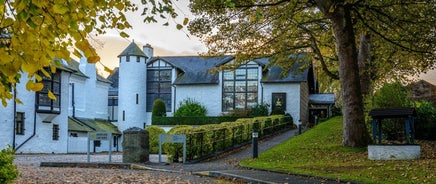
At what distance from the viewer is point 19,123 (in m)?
34.3

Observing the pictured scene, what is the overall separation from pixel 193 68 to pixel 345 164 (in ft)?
125

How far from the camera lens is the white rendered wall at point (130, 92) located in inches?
2002

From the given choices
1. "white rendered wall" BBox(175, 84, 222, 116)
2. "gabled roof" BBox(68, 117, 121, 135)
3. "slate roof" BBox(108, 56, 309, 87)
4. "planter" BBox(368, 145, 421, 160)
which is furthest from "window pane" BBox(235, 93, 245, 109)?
"planter" BBox(368, 145, 421, 160)

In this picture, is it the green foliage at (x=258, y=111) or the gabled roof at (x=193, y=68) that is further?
the gabled roof at (x=193, y=68)

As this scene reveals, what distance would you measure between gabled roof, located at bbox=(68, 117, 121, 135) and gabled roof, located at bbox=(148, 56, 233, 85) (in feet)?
25.9

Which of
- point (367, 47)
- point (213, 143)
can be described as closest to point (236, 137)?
point (213, 143)

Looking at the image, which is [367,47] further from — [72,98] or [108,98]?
[108,98]

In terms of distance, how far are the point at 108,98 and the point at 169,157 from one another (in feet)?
126

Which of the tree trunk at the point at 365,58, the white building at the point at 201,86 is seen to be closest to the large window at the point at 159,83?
the white building at the point at 201,86

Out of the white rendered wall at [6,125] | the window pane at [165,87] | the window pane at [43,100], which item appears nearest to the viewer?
the white rendered wall at [6,125]

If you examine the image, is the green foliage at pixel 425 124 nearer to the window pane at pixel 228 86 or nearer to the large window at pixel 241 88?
the large window at pixel 241 88

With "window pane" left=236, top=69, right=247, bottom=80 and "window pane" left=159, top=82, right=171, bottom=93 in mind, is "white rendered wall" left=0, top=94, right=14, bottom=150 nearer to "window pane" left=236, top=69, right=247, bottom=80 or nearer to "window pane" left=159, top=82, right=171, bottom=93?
"window pane" left=159, top=82, right=171, bottom=93

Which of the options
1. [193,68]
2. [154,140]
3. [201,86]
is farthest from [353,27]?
[193,68]

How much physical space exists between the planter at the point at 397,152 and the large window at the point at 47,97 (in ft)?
83.3
